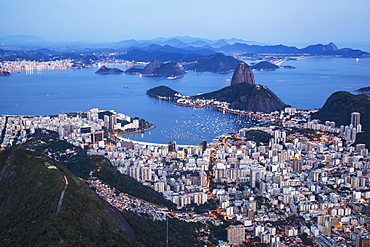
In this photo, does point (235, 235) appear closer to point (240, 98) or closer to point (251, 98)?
point (251, 98)

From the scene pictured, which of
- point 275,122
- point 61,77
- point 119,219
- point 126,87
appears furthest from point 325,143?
point 61,77

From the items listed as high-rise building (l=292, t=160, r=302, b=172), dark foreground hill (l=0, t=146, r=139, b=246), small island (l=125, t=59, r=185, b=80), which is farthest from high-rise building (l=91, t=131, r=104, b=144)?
small island (l=125, t=59, r=185, b=80)

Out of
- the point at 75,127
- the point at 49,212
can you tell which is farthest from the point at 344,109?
the point at 49,212

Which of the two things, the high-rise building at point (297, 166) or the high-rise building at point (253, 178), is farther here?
the high-rise building at point (297, 166)

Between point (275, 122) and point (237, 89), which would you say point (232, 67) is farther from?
point (275, 122)

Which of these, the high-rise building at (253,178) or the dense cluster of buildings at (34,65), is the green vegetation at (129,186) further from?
the dense cluster of buildings at (34,65)

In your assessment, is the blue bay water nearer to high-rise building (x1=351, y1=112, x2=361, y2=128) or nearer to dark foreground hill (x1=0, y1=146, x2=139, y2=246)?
high-rise building (x1=351, y1=112, x2=361, y2=128)

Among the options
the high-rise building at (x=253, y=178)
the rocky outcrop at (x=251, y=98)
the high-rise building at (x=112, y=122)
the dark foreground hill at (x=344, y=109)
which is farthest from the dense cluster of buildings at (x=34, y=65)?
the high-rise building at (x=253, y=178)
